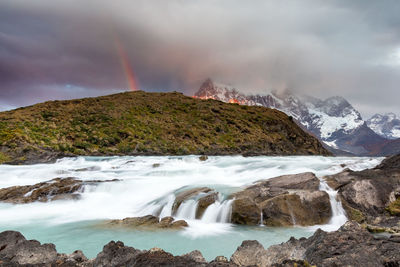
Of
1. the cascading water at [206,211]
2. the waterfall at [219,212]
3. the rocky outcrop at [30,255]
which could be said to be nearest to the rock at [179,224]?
the cascading water at [206,211]

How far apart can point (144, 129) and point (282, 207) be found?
4779cm

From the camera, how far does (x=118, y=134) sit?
5003 centimetres

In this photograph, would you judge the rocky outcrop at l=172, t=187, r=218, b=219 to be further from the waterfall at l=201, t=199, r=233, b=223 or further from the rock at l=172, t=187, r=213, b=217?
the waterfall at l=201, t=199, r=233, b=223

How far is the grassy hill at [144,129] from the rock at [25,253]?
29156 mm

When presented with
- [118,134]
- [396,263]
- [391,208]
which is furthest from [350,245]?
[118,134]

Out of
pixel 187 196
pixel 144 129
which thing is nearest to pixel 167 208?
pixel 187 196

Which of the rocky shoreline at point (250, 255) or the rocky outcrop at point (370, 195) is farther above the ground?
the rocky outcrop at point (370, 195)

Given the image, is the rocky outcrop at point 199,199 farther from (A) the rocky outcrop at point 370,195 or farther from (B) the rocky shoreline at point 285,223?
(A) the rocky outcrop at point 370,195

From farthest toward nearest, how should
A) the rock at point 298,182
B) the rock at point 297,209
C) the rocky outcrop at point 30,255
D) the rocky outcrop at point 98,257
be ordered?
1. the rock at point 298,182
2. the rock at point 297,209
3. the rocky outcrop at point 30,255
4. the rocky outcrop at point 98,257

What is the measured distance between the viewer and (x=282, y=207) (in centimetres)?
1061

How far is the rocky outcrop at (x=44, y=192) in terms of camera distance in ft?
47.4

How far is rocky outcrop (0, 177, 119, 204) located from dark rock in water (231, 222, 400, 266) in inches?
532

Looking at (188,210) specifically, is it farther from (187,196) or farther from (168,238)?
(168,238)

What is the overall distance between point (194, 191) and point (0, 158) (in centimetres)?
2802
